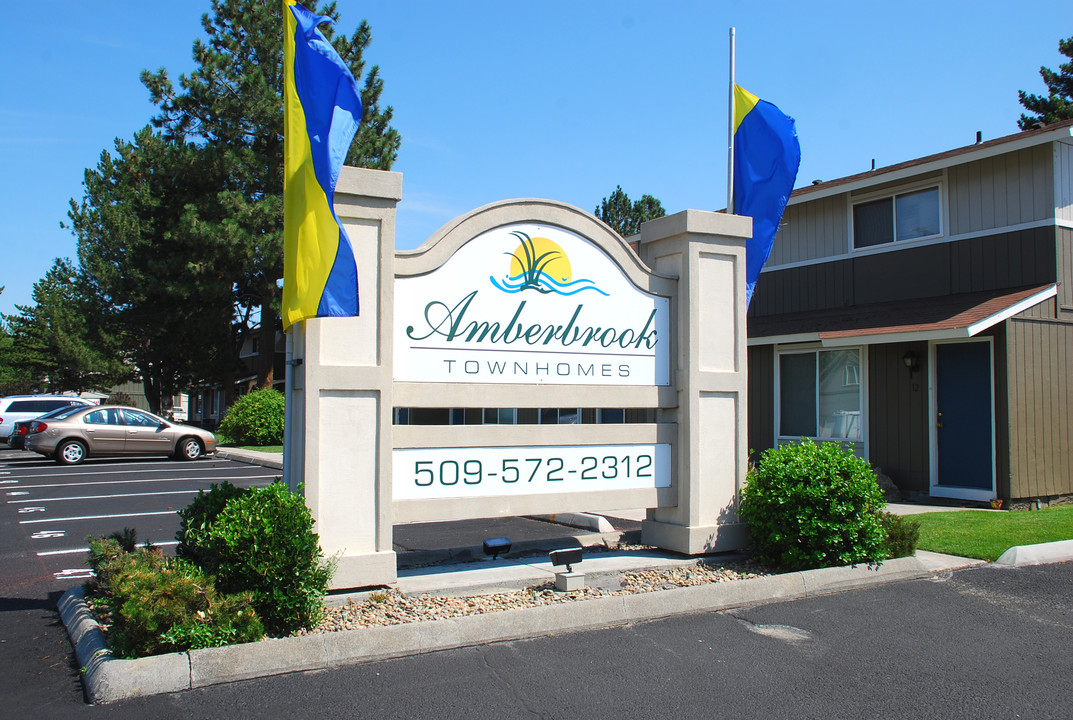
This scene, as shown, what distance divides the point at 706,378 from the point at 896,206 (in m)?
8.47

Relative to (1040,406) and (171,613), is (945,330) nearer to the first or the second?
(1040,406)

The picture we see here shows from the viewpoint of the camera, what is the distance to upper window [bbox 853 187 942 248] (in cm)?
1416

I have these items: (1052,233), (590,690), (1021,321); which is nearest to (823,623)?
(590,690)

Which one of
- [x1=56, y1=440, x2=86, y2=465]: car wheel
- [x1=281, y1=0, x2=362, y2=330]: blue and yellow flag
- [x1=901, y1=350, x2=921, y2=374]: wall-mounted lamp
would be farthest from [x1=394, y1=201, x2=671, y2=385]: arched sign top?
[x1=56, y1=440, x2=86, y2=465]: car wheel

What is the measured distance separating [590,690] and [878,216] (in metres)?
12.5

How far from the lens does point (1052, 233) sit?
12.4m

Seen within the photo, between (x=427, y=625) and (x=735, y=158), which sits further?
(x=735, y=158)

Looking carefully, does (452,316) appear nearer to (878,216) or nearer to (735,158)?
(735,158)

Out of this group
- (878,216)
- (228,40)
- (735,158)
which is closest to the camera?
(735,158)

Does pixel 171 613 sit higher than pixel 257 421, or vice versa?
pixel 257 421

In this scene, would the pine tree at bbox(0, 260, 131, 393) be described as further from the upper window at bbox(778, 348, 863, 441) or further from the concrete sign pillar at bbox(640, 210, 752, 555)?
the concrete sign pillar at bbox(640, 210, 752, 555)

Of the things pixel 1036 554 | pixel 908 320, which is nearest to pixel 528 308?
pixel 1036 554

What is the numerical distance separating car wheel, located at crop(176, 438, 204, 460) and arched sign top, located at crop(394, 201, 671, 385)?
1591cm

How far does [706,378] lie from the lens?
820cm
